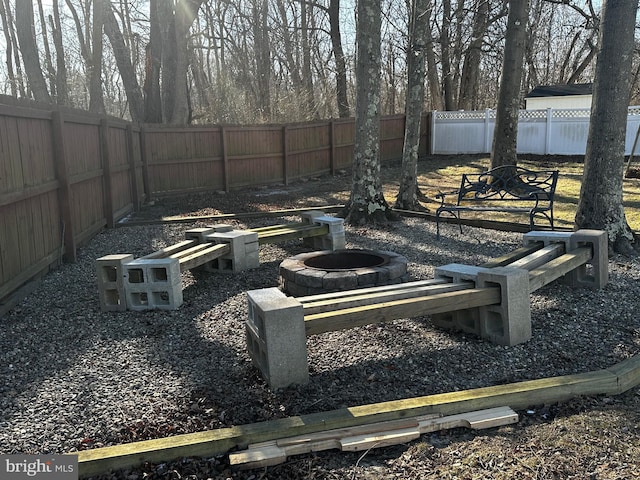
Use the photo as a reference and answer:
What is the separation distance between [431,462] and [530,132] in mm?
20095

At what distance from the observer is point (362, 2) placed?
337 inches

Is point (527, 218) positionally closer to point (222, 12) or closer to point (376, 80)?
point (376, 80)

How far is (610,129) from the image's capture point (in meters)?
6.12

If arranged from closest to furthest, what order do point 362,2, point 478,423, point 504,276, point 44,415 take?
point 478,423 → point 44,415 → point 504,276 → point 362,2

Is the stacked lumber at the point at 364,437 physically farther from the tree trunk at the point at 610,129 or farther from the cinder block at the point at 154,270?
the tree trunk at the point at 610,129

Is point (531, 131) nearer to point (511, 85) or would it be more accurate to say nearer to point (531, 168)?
point (531, 168)

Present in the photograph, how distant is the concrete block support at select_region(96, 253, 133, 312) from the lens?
500 cm

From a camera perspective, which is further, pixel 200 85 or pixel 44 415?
pixel 200 85

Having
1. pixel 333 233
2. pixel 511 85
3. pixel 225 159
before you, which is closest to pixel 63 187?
pixel 333 233

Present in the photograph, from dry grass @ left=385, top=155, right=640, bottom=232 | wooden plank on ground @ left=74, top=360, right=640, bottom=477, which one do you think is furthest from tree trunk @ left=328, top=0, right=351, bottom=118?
wooden plank on ground @ left=74, top=360, right=640, bottom=477

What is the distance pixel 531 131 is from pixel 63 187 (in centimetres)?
1782

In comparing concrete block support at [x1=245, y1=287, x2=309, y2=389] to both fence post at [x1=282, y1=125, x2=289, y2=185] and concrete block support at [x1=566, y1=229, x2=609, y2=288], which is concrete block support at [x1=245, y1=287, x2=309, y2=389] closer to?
concrete block support at [x1=566, y1=229, x2=609, y2=288]

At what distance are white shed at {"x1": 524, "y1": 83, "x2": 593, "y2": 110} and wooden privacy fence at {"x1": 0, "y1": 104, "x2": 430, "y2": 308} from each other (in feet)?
38.3

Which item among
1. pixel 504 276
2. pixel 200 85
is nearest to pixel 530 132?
pixel 200 85
